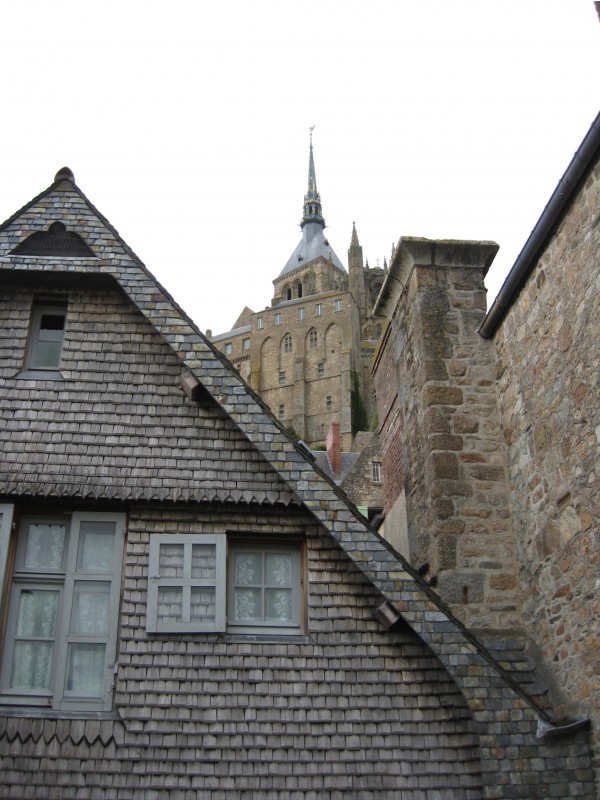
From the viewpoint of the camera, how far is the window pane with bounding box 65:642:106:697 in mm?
6898

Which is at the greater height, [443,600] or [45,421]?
[45,421]

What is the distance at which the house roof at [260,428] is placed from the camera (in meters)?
6.83

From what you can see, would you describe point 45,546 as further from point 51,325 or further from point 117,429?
point 51,325

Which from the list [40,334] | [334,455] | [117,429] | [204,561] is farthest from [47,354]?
[334,455]

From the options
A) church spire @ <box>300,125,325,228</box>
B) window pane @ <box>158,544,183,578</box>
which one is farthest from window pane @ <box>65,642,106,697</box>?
church spire @ <box>300,125,325,228</box>

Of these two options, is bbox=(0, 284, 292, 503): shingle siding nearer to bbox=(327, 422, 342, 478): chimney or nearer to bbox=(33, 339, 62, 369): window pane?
bbox=(33, 339, 62, 369): window pane

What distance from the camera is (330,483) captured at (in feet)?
24.3

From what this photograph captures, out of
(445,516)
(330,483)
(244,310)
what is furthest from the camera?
(244,310)

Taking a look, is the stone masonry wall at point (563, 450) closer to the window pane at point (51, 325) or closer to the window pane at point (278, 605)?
the window pane at point (278, 605)

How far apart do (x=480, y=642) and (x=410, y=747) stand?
1.16m

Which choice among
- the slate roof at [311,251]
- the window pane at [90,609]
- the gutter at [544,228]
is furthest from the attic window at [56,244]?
the slate roof at [311,251]

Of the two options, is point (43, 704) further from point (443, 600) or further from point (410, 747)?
point (443, 600)

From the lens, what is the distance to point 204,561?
7.31m

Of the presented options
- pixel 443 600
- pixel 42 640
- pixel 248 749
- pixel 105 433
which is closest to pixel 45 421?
pixel 105 433
